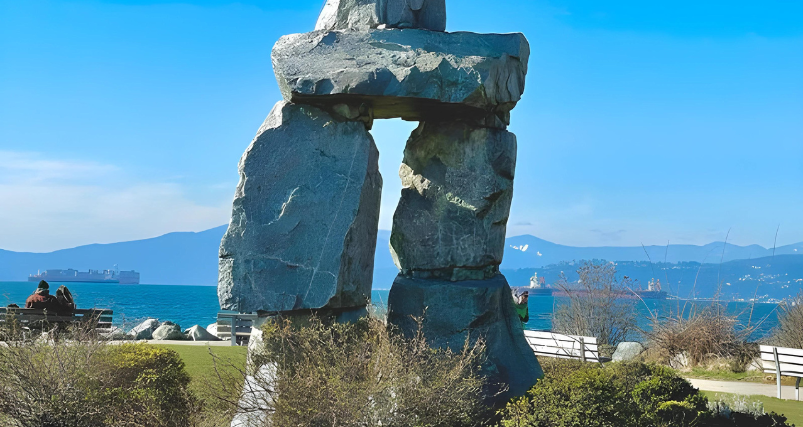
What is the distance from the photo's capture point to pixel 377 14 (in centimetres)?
718

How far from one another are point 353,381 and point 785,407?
19.8 ft

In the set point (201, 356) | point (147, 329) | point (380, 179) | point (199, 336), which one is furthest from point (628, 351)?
point (147, 329)

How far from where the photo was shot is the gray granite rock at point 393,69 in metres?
6.77

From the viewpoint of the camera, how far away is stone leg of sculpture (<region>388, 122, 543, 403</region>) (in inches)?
288

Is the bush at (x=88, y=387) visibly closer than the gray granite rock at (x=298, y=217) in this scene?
Yes

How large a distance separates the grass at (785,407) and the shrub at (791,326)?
158 inches

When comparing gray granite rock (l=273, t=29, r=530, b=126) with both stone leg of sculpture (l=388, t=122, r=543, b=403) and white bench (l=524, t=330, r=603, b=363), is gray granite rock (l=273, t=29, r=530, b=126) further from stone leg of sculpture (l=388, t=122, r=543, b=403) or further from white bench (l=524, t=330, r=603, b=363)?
white bench (l=524, t=330, r=603, b=363)

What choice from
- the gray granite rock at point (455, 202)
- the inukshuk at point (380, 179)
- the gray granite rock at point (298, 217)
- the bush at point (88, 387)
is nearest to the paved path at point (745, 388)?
the inukshuk at point (380, 179)

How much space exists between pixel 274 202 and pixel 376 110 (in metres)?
1.41

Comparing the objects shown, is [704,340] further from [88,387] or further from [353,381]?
[88,387]

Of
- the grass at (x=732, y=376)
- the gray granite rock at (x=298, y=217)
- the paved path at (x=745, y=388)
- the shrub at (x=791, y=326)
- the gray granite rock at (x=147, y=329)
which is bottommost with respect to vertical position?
the paved path at (x=745, y=388)

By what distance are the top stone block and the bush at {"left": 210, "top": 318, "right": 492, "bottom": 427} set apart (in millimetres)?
2745

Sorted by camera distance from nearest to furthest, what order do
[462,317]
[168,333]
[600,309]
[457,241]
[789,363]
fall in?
[462,317], [457,241], [789,363], [600,309], [168,333]

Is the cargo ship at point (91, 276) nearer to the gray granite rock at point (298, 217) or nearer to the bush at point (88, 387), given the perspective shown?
the bush at point (88, 387)
